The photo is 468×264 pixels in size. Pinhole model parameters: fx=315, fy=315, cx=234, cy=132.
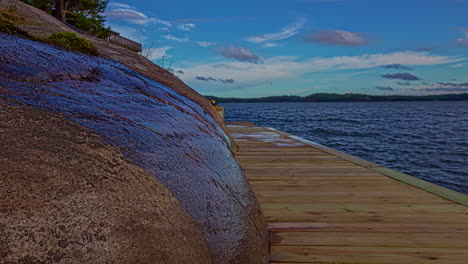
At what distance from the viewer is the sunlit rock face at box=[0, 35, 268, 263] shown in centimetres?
82

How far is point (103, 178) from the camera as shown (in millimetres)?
994

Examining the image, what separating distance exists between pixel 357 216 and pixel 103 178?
2.68m

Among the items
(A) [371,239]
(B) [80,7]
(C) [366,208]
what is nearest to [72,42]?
(A) [371,239]

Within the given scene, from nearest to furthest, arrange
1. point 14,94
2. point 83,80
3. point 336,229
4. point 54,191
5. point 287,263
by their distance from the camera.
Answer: point 54,191 < point 14,94 < point 83,80 < point 287,263 < point 336,229

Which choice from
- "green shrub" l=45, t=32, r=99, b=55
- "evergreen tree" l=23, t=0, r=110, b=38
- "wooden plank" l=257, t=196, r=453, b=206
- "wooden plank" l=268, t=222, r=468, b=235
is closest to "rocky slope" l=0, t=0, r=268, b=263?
"green shrub" l=45, t=32, r=99, b=55

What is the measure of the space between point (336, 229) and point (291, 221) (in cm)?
40

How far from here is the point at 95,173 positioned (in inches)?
39.0

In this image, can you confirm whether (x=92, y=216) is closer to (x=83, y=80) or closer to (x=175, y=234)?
(x=175, y=234)

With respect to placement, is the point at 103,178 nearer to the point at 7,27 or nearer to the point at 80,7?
the point at 7,27

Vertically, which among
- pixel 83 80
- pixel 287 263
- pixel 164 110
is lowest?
pixel 287 263

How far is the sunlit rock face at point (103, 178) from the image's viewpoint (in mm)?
825

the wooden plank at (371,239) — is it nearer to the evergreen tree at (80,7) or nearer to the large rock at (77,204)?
the large rock at (77,204)

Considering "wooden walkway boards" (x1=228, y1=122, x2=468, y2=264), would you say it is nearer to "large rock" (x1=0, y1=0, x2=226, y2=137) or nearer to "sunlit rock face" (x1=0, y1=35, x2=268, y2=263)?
"sunlit rock face" (x1=0, y1=35, x2=268, y2=263)

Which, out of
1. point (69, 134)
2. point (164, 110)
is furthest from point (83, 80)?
point (69, 134)
